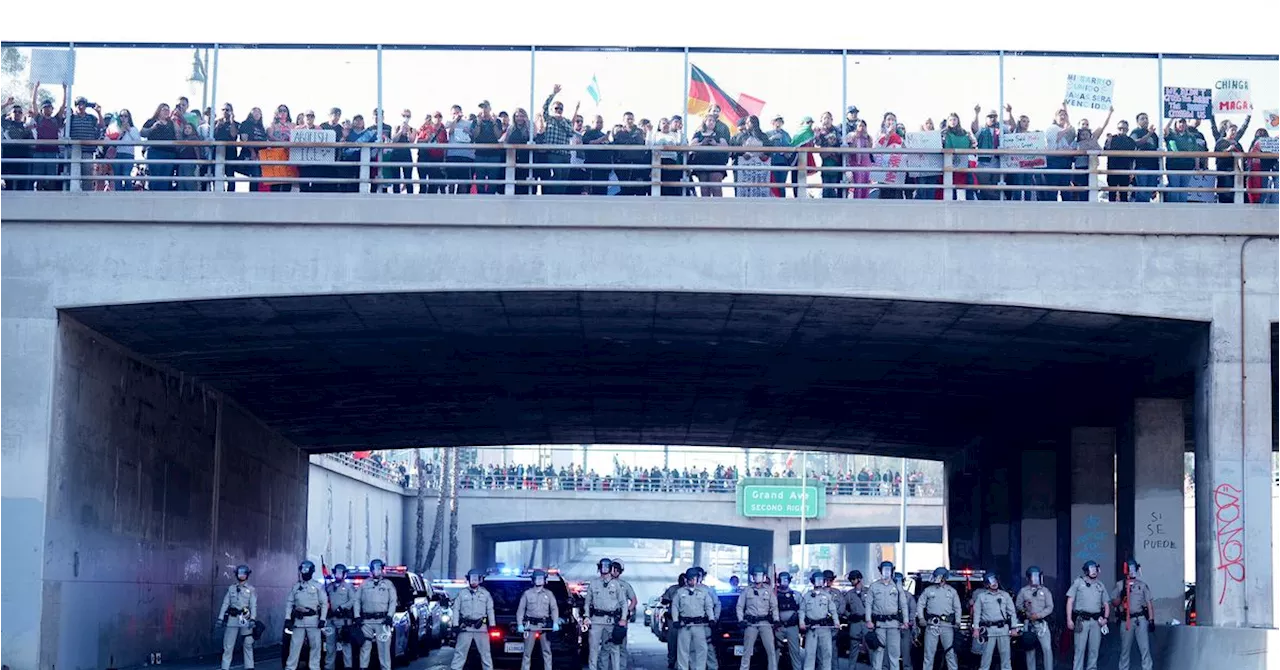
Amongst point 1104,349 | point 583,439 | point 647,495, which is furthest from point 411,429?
point 647,495

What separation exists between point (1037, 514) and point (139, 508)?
19540mm

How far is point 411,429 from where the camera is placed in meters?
39.4

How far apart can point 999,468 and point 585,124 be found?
58.0 ft

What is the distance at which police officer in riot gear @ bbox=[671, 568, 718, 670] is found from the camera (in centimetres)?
2403

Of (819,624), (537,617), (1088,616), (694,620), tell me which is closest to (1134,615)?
(1088,616)

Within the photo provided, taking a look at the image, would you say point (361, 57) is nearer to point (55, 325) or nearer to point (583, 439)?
point (55, 325)

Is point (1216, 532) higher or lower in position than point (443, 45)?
lower

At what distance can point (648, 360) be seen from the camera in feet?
96.2

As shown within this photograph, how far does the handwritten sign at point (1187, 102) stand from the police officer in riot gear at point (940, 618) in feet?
24.7

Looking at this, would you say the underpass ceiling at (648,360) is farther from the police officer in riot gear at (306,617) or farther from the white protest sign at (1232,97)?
the police officer in riot gear at (306,617)

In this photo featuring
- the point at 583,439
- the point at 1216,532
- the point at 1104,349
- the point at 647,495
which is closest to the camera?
the point at 1216,532

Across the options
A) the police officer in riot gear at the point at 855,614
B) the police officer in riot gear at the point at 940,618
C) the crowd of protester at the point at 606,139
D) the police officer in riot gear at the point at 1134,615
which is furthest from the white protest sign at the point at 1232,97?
the police officer in riot gear at the point at 855,614

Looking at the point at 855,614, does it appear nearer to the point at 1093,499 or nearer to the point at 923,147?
the point at 1093,499

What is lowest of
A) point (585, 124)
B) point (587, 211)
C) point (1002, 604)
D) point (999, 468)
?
point (1002, 604)
